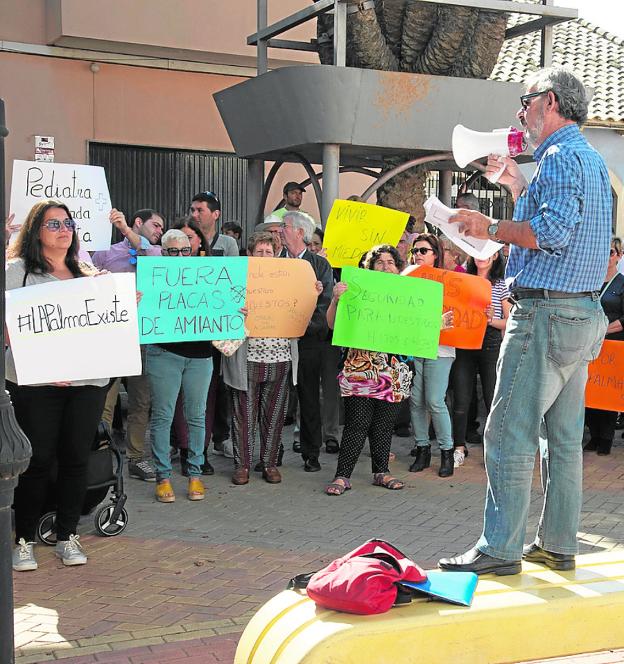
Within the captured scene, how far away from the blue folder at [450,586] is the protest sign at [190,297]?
3337 millimetres

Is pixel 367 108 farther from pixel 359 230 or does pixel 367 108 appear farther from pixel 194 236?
pixel 194 236

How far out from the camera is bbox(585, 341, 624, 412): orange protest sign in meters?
9.20

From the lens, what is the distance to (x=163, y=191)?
49.3 ft

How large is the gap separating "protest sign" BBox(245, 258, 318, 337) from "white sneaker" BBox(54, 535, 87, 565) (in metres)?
2.29

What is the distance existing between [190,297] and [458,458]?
2.87 meters

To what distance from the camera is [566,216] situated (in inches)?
160

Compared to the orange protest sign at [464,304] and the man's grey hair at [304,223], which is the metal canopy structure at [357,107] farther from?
the orange protest sign at [464,304]

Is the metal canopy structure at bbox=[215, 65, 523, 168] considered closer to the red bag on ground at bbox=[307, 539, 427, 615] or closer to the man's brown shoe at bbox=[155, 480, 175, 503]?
the man's brown shoe at bbox=[155, 480, 175, 503]

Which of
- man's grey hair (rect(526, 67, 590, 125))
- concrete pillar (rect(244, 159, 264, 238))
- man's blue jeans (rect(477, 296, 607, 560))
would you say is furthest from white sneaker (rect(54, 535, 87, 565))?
concrete pillar (rect(244, 159, 264, 238))

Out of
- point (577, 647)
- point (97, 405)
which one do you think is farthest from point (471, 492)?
point (577, 647)

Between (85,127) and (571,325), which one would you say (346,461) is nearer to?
(571,325)

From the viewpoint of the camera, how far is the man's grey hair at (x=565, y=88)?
13.9 feet

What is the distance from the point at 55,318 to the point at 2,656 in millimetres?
2598

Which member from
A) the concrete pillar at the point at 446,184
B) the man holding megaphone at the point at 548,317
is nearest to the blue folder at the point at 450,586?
the man holding megaphone at the point at 548,317
